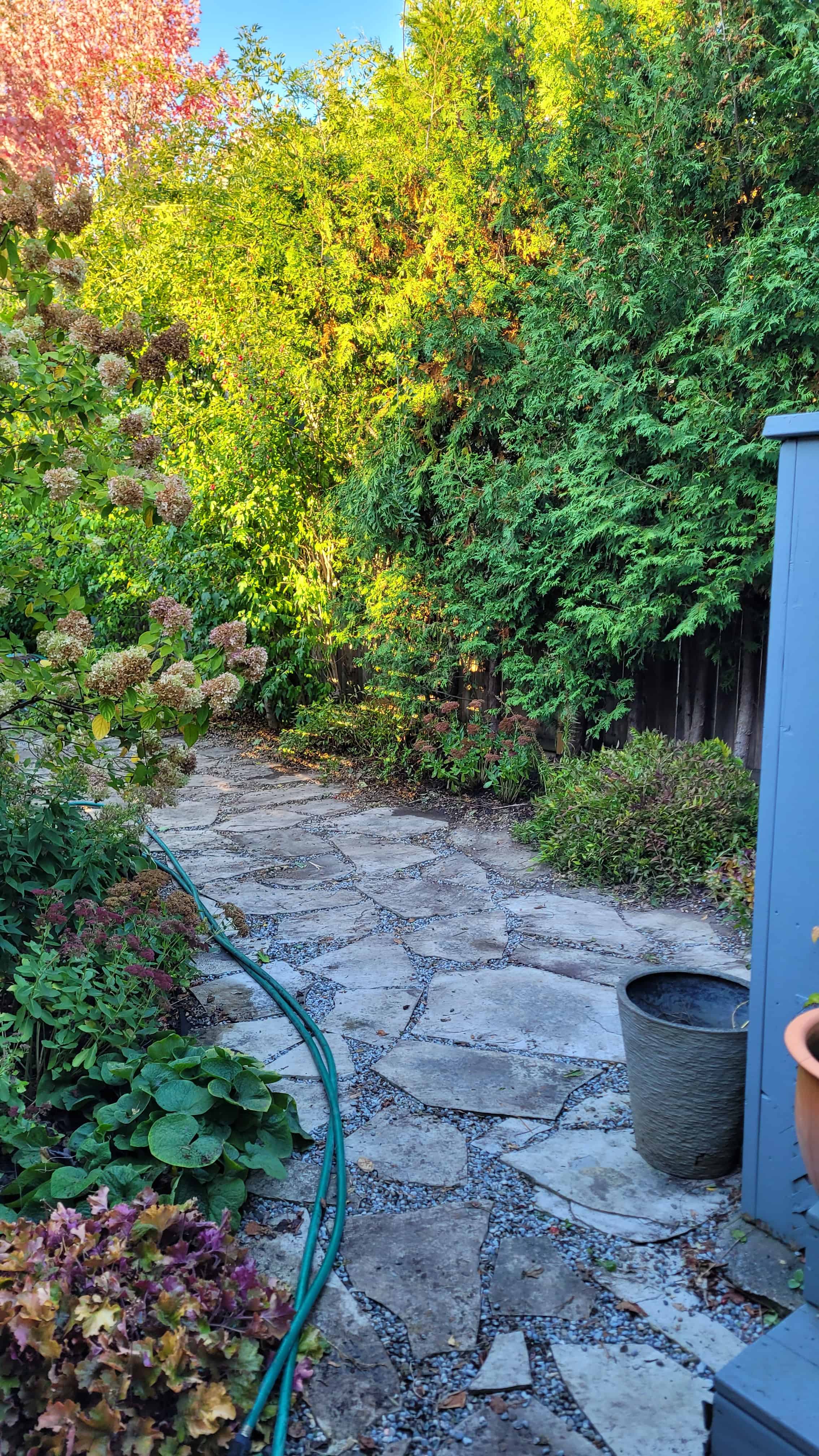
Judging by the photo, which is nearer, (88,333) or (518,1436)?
(518,1436)

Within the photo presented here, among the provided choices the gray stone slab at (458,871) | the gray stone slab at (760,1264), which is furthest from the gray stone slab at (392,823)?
the gray stone slab at (760,1264)

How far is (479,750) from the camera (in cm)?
547

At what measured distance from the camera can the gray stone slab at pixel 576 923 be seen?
139 inches

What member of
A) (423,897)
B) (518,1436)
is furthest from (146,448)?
(423,897)

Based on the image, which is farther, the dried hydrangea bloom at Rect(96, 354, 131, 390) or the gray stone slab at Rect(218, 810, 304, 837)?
the gray stone slab at Rect(218, 810, 304, 837)

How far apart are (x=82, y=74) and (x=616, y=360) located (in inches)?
442

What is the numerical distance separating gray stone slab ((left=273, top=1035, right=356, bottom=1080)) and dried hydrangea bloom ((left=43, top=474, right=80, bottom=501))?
5.42 feet

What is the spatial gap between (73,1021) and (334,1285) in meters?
0.96

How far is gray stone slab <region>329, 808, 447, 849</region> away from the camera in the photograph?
16.8ft

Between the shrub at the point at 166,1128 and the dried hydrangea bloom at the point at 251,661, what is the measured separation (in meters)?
0.94

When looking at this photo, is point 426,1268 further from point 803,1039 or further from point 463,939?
point 463,939

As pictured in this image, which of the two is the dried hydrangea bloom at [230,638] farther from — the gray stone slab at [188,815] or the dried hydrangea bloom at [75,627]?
the gray stone slab at [188,815]

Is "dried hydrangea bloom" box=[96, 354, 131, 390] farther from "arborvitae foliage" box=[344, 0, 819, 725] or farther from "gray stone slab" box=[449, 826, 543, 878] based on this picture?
"gray stone slab" box=[449, 826, 543, 878]

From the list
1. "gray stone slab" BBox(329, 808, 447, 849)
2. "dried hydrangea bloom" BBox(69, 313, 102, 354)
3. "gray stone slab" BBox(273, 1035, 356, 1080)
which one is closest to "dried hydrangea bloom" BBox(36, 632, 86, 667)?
"dried hydrangea bloom" BBox(69, 313, 102, 354)
